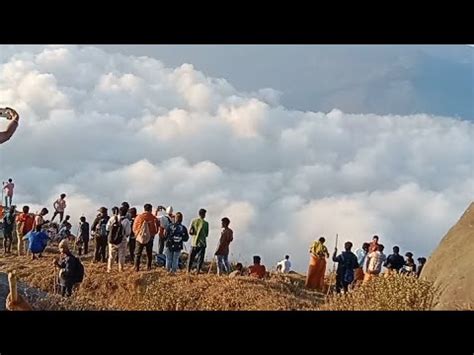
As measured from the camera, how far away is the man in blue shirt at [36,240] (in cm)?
1309

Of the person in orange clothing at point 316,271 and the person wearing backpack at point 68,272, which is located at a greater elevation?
the person in orange clothing at point 316,271

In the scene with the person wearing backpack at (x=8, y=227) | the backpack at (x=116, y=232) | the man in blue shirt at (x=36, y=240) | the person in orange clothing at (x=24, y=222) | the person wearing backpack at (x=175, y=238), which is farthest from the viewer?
the person wearing backpack at (x=8, y=227)

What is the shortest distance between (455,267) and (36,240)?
6644mm

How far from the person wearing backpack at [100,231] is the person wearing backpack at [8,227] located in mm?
2010

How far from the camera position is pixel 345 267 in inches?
465

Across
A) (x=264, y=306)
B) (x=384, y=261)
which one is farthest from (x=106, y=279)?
(x=384, y=261)

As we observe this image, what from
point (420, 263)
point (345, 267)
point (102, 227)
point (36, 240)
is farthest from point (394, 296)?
point (36, 240)

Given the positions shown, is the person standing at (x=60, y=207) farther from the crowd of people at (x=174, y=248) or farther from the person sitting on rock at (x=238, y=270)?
the person sitting on rock at (x=238, y=270)

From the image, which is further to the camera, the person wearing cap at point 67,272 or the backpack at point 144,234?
the backpack at point 144,234

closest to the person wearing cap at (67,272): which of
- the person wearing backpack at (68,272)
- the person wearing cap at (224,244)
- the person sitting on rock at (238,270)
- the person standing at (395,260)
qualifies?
the person wearing backpack at (68,272)

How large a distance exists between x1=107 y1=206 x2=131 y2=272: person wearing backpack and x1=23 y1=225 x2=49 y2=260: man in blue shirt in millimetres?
1578
